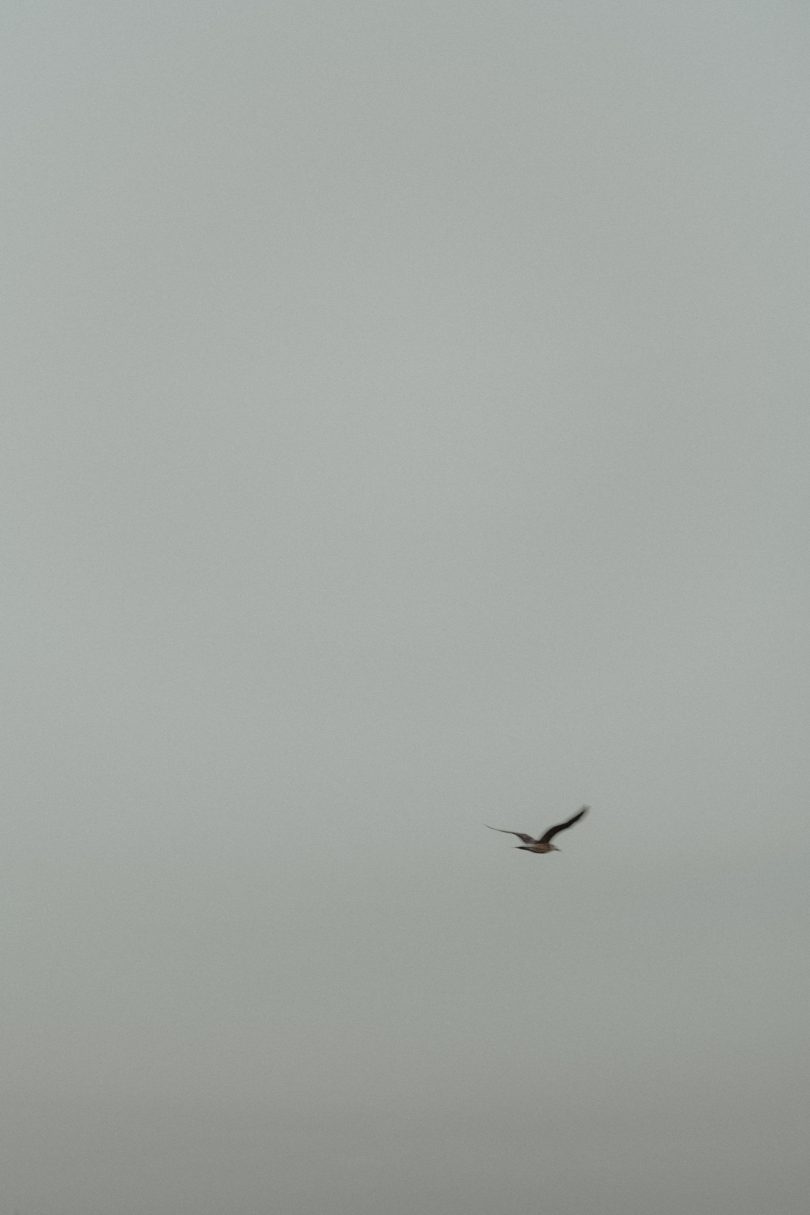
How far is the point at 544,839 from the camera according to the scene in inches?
1246
